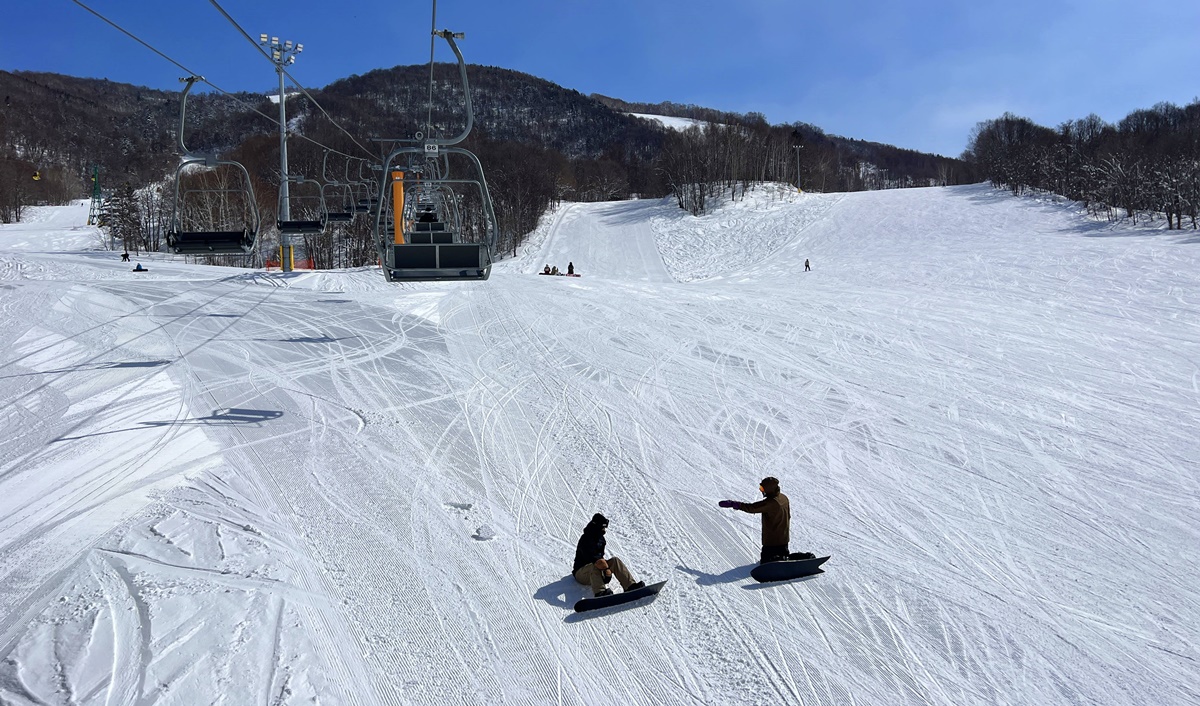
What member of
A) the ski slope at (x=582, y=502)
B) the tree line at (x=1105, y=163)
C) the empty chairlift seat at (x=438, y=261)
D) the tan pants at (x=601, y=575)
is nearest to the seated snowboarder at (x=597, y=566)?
the tan pants at (x=601, y=575)

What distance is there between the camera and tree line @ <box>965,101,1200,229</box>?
3728cm

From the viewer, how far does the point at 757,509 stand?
22.1 feet

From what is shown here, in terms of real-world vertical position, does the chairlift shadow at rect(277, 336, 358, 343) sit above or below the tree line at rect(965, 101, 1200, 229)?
below

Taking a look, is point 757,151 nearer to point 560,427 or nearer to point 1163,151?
point 1163,151

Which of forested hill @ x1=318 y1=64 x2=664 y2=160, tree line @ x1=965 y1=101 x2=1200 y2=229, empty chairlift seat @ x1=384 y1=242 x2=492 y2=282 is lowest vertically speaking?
empty chairlift seat @ x1=384 y1=242 x2=492 y2=282

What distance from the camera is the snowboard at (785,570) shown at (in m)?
6.75

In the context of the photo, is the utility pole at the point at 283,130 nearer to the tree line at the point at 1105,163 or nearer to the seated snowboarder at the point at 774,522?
the seated snowboarder at the point at 774,522

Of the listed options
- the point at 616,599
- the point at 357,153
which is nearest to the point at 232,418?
the point at 616,599

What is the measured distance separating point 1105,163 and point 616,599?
182 feet

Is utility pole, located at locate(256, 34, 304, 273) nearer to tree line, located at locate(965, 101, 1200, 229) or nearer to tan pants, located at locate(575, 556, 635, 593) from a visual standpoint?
tan pants, located at locate(575, 556, 635, 593)

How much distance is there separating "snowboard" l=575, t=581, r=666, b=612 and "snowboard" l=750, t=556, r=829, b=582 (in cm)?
106

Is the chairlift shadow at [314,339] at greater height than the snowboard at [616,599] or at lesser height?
greater

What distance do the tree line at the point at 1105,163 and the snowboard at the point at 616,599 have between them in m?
41.4

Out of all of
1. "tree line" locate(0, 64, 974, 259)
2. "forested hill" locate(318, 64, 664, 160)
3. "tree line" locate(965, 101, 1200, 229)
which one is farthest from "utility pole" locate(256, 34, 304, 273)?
"forested hill" locate(318, 64, 664, 160)
